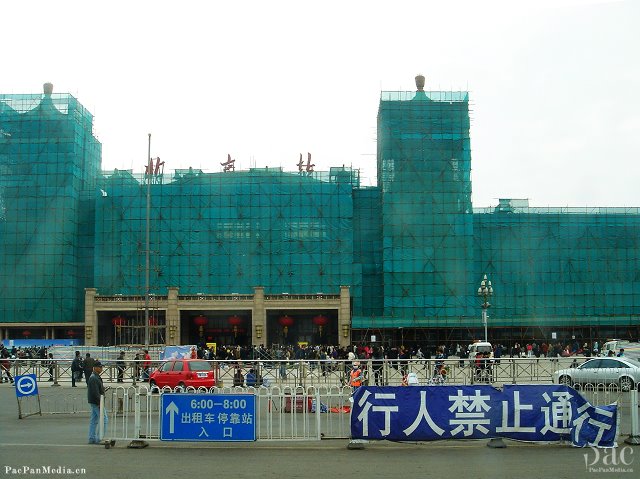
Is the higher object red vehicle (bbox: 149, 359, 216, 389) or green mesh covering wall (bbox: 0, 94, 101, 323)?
green mesh covering wall (bbox: 0, 94, 101, 323)

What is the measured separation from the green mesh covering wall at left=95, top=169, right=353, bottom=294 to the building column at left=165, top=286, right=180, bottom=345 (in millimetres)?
5555

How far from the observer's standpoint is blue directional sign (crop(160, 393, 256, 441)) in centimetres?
1376

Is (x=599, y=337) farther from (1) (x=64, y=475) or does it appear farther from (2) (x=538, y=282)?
(1) (x=64, y=475)

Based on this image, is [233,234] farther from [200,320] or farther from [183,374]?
[183,374]

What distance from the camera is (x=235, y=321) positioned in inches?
2461

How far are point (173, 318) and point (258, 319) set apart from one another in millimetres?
6738

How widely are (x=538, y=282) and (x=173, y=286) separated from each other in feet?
105

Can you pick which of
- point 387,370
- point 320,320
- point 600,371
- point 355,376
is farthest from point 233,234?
point 387,370

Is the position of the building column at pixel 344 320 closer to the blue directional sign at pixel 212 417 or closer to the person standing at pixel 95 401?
the person standing at pixel 95 401

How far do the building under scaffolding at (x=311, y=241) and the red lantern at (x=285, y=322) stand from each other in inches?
14.5

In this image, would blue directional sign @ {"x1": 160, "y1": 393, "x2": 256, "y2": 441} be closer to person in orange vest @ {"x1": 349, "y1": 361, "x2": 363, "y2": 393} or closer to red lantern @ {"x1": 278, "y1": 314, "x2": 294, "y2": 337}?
person in orange vest @ {"x1": 349, "y1": 361, "x2": 363, "y2": 393}

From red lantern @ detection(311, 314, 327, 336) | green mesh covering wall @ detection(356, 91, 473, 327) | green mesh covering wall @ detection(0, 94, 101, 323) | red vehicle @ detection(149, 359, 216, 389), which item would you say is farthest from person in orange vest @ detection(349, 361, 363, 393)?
green mesh covering wall @ detection(0, 94, 101, 323)

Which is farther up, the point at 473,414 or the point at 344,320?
the point at 473,414

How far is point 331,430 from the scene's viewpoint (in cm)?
1528
